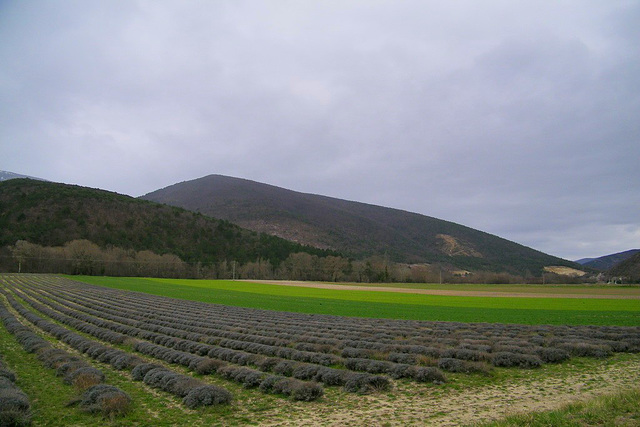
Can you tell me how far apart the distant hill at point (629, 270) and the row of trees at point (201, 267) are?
46.5 ft

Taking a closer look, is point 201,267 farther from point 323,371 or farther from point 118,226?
point 323,371

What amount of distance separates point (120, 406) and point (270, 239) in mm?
144421

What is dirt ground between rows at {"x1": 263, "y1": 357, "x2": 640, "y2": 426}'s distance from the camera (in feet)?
33.4

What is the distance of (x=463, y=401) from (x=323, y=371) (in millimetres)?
4411

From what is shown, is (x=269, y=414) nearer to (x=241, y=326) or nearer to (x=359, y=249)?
(x=241, y=326)

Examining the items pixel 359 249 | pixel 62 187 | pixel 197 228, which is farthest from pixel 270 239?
pixel 62 187

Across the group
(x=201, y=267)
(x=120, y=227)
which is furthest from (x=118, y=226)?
(x=201, y=267)

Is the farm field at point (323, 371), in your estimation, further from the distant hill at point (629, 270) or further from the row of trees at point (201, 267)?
the distant hill at point (629, 270)

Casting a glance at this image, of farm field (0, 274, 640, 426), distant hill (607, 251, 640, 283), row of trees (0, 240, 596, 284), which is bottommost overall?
farm field (0, 274, 640, 426)

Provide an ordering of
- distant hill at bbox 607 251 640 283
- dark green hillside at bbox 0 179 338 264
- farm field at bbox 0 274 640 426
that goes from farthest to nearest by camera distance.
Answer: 1. dark green hillside at bbox 0 179 338 264
2. distant hill at bbox 607 251 640 283
3. farm field at bbox 0 274 640 426

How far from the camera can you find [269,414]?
1089 cm

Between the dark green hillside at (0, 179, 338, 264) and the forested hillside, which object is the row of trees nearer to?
the forested hillside

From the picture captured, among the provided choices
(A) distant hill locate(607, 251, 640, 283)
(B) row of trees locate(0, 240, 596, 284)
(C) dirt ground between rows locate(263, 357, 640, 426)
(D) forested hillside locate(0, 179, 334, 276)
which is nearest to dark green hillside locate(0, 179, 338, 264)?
(D) forested hillside locate(0, 179, 334, 276)

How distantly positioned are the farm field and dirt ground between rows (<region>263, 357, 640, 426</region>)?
0.03 meters
